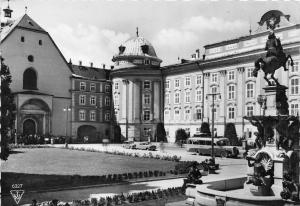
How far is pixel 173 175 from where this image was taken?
76.7 ft

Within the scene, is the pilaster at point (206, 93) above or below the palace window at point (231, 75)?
below

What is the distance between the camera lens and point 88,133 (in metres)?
68.8

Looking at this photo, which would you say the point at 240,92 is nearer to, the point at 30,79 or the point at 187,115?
the point at 187,115

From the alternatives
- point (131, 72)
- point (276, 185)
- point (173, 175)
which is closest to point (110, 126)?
point (131, 72)

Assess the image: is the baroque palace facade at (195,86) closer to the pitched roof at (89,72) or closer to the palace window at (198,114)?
the palace window at (198,114)

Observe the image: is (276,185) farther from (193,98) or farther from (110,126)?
(110,126)

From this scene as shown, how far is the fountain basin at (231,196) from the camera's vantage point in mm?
11729

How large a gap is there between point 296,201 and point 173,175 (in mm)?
11607

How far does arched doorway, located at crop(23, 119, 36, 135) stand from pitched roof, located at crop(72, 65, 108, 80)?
1272 cm

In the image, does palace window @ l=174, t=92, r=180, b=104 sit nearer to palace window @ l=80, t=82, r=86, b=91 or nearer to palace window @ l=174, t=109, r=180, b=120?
palace window @ l=174, t=109, r=180, b=120

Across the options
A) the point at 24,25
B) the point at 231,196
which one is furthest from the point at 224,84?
the point at 231,196

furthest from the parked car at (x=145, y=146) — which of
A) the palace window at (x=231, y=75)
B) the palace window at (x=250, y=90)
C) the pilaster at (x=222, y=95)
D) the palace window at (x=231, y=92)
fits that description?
the palace window at (x=231, y=75)

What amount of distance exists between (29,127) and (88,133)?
12332mm

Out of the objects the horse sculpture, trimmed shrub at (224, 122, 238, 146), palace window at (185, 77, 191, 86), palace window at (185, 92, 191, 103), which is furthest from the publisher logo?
palace window at (185, 77, 191, 86)
